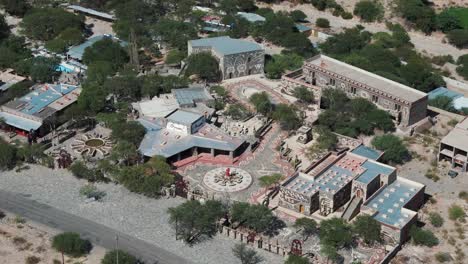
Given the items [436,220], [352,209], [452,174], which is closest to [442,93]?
[452,174]

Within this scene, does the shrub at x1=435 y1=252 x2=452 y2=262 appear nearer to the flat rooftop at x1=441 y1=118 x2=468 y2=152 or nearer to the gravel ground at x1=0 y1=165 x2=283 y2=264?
the gravel ground at x1=0 y1=165 x2=283 y2=264

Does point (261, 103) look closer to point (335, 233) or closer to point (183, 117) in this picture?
point (183, 117)

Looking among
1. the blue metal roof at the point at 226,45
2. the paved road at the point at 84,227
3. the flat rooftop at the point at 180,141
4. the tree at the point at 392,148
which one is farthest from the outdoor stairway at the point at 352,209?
the blue metal roof at the point at 226,45

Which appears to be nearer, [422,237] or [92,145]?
[422,237]

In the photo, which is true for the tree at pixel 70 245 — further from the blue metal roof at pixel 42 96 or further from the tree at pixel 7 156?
the blue metal roof at pixel 42 96

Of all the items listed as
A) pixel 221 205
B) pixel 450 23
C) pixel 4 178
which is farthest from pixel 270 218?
pixel 450 23

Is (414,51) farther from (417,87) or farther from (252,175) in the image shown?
(252,175)

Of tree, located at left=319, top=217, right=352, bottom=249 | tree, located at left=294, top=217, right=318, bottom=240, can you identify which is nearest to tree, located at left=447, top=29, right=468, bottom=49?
tree, located at left=319, top=217, right=352, bottom=249
